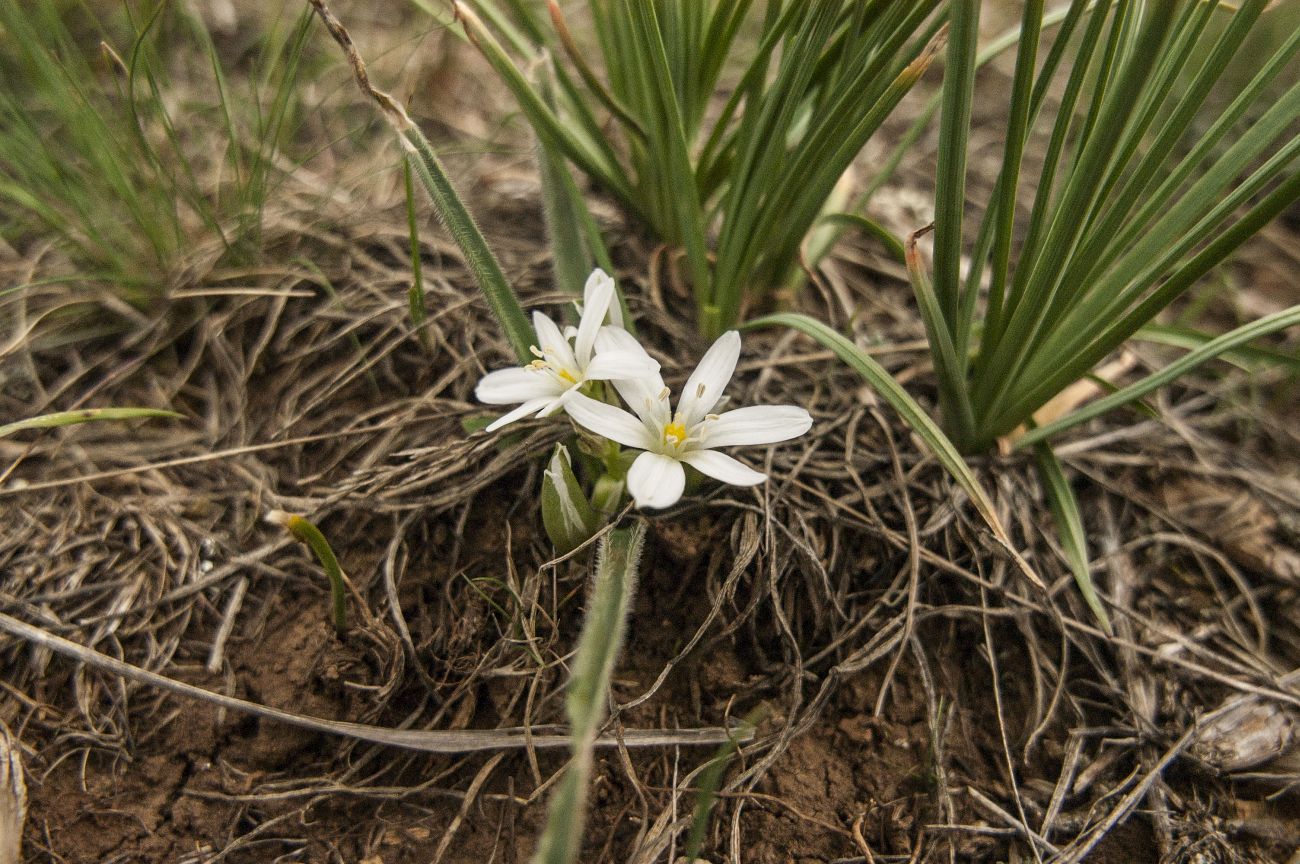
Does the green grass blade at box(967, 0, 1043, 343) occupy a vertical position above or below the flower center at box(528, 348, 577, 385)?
above

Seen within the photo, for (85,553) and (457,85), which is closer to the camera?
(85,553)

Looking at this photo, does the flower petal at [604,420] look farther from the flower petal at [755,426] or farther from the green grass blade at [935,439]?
the green grass blade at [935,439]

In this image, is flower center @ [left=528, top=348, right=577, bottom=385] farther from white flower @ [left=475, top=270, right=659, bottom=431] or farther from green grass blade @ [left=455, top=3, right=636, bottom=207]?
green grass blade @ [left=455, top=3, right=636, bottom=207]

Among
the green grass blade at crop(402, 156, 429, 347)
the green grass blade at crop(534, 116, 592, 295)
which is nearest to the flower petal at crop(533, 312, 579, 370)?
the green grass blade at crop(402, 156, 429, 347)

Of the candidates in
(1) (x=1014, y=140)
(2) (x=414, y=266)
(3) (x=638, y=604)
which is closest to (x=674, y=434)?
(3) (x=638, y=604)

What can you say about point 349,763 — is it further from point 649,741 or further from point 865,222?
point 865,222

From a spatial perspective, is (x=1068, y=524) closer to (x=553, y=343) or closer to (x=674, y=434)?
(x=674, y=434)

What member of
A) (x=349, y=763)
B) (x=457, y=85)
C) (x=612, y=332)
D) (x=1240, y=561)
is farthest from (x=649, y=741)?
(x=457, y=85)
